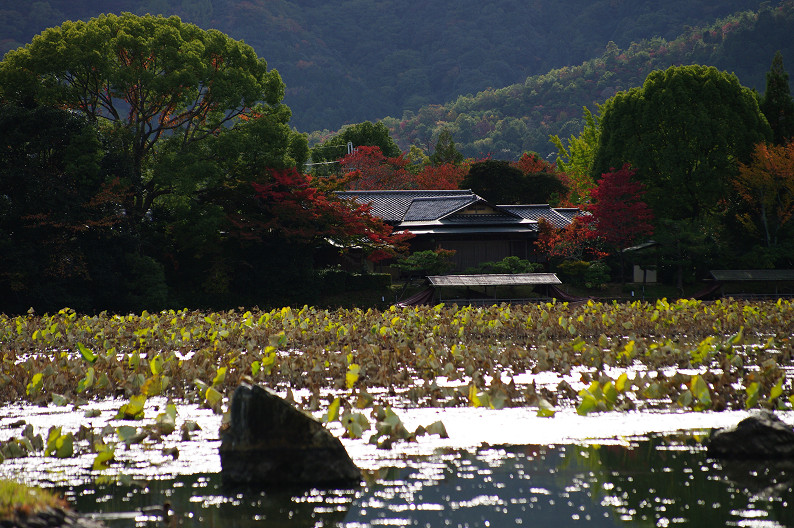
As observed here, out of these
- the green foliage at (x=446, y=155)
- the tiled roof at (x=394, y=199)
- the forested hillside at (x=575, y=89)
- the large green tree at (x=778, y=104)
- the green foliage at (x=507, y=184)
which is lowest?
the tiled roof at (x=394, y=199)

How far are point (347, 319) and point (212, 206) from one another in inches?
454

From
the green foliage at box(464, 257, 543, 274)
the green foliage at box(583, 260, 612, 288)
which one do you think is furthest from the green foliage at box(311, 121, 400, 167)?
the green foliage at box(583, 260, 612, 288)

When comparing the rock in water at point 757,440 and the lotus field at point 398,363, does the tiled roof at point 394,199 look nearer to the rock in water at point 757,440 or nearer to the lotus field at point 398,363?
the lotus field at point 398,363

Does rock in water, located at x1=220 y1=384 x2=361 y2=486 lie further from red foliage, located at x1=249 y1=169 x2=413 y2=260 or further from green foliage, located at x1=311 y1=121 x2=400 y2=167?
green foliage, located at x1=311 y1=121 x2=400 y2=167

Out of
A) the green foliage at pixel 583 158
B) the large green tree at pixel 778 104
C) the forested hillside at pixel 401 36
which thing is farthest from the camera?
the forested hillside at pixel 401 36

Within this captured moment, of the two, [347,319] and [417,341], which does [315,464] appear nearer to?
[417,341]

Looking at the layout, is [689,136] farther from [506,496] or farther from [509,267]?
[506,496]

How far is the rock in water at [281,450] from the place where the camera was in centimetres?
682

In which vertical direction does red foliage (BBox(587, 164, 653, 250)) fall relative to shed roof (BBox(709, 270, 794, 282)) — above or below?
above

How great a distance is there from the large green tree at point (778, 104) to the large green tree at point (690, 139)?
184 cm

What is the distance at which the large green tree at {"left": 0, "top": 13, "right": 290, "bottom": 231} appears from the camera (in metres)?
26.7

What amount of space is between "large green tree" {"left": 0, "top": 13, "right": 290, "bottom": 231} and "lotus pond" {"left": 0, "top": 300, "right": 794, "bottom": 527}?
1376 cm

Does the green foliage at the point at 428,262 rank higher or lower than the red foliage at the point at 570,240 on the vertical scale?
lower

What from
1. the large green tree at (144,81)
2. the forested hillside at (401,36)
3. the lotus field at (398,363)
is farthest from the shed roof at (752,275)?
the forested hillside at (401,36)
